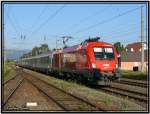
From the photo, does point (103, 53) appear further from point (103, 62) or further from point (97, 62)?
point (97, 62)

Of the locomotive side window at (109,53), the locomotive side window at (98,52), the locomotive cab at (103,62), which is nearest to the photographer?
the locomotive cab at (103,62)

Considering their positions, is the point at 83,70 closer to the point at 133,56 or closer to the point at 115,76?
the point at 115,76

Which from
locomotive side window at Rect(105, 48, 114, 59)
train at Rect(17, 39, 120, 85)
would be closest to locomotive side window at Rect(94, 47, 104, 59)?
train at Rect(17, 39, 120, 85)

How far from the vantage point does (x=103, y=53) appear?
78.1 feet

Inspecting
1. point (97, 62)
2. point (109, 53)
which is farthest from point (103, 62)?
point (109, 53)

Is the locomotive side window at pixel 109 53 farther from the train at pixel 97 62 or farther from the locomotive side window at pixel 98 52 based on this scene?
the locomotive side window at pixel 98 52

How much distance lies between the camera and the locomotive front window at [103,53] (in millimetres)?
23547

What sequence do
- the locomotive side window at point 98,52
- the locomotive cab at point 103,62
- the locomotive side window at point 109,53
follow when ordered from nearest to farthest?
the locomotive cab at point 103,62 → the locomotive side window at point 98,52 → the locomotive side window at point 109,53

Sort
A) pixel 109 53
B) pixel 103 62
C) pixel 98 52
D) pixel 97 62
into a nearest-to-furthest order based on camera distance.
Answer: pixel 97 62 < pixel 103 62 < pixel 98 52 < pixel 109 53

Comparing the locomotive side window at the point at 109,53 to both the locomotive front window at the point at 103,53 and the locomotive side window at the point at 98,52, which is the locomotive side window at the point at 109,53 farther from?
the locomotive side window at the point at 98,52

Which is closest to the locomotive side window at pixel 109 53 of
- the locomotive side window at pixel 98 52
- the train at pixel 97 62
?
the train at pixel 97 62

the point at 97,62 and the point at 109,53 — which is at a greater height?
the point at 109,53

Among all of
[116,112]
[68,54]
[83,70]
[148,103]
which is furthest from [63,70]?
[116,112]

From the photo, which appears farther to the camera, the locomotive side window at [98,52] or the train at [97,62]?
the locomotive side window at [98,52]
